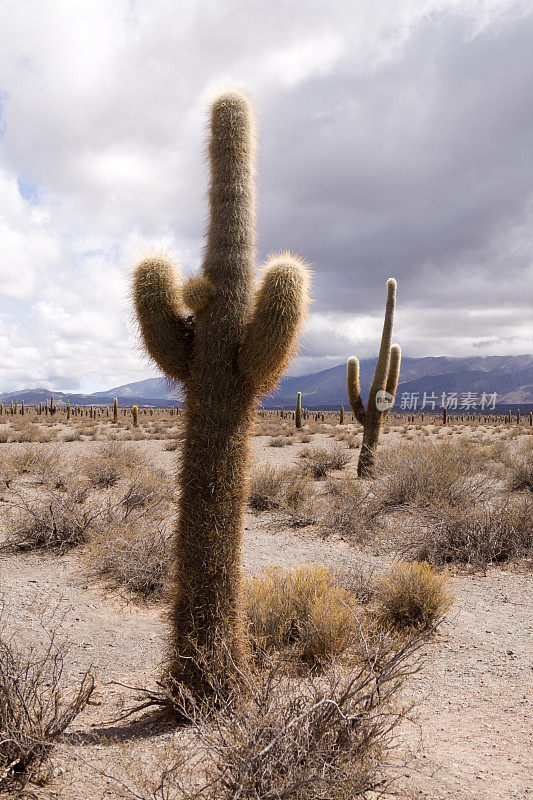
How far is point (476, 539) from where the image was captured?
9.16 metres

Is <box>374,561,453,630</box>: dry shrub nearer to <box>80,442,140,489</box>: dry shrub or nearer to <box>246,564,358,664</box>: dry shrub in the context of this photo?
<box>246,564,358,664</box>: dry shrub

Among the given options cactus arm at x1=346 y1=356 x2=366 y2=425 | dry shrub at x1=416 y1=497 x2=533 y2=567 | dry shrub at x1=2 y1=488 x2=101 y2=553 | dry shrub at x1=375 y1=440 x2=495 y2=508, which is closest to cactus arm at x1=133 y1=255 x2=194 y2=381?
dry shrub at x1=2 y1=488 x2=101 y2=553

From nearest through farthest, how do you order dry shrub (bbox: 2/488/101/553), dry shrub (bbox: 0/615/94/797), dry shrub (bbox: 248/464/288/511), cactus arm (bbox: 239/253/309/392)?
1. dry shrub (bbox: 0/615/94/797)
2. cactus arm (bbox: 239/253/309/392)
3. dry shrub (bbox: 2/488/101/553)
4. dry shrub (bbox: 248/464/288/511)

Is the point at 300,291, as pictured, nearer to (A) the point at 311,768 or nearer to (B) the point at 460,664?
(A) the point at 311,768

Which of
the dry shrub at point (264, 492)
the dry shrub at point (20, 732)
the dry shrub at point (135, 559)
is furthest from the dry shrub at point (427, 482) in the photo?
the dry shrub at point (20, 732)

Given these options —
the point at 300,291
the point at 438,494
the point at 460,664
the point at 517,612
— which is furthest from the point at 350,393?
the point at 300,291

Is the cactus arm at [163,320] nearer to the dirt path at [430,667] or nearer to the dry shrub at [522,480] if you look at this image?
the dirt path at [430,667]

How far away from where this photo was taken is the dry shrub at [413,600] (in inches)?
255

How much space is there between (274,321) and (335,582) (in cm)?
468

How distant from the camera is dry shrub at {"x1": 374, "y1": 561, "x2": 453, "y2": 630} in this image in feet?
21.3

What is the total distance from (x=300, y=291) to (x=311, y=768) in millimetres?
3286

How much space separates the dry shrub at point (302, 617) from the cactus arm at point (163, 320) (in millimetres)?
2780

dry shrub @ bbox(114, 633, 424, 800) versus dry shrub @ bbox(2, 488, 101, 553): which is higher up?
dry shrub @ bbox(114, 633, 424, 800)

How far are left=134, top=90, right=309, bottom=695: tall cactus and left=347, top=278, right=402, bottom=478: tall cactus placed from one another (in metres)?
12.2
